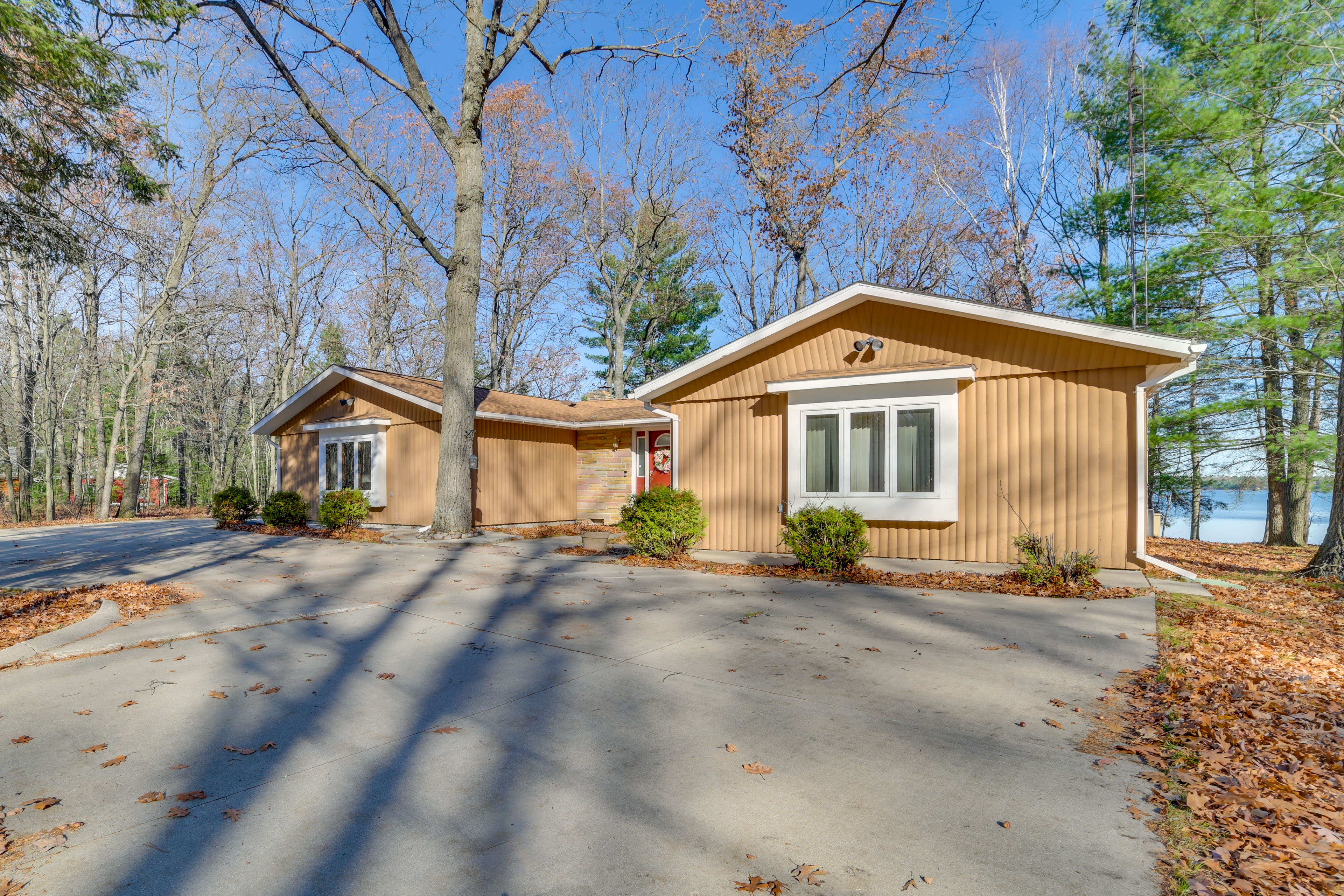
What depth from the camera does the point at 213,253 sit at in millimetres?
22234

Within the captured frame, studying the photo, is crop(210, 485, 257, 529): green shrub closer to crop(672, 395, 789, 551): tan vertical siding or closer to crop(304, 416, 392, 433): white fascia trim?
crop(304, 416, 392, 433): white fascia trim

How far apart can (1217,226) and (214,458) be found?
32718 millimetres

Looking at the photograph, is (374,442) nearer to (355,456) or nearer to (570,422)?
(355,456)

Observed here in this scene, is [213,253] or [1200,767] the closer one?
[1200,767]

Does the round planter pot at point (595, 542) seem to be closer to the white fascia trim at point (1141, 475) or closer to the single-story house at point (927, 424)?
the single-story house at point (927, 424)

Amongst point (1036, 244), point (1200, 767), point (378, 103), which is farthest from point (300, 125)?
point (1200, 767)

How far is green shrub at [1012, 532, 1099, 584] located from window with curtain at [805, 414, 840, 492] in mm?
2658

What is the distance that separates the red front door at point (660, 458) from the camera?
1505 centimetres

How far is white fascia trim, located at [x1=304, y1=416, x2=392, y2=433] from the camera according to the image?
49.6ft

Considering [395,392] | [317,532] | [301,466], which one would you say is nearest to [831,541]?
[395,392]

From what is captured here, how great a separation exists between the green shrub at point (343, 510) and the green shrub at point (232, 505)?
2.76 m

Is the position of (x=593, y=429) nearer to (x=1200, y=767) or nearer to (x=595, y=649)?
(x=595, y=649)

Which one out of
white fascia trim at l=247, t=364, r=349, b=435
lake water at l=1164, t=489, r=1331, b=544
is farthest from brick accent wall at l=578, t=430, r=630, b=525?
lake water at l=1164, t=489, r=1331, b=544

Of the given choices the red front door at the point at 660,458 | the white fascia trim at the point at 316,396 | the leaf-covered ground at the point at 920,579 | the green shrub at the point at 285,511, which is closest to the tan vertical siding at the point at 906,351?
the leaf-covered ground at the point at 920,579
